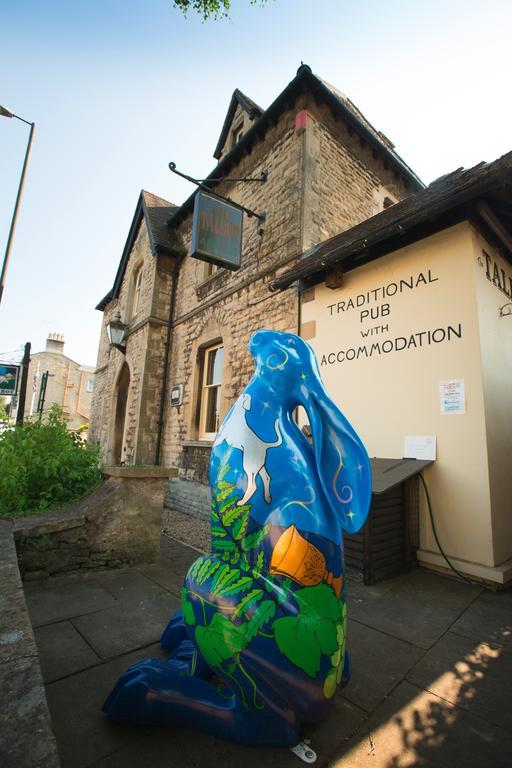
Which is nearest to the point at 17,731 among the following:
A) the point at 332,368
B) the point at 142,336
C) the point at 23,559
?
the point at 23,559

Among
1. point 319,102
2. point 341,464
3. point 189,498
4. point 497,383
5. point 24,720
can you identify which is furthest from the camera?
point 189,498

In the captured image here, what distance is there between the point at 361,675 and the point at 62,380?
108 feet

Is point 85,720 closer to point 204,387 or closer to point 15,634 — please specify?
point 15,634

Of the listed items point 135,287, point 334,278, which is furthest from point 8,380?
point 334,278

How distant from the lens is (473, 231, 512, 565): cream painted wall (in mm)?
3770

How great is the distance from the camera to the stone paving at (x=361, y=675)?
1.53 metres

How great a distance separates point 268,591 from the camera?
4.77ft

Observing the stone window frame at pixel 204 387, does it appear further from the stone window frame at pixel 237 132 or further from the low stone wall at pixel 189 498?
the stone window frame at pixel 237 132

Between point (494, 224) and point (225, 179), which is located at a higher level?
point (225, 179)

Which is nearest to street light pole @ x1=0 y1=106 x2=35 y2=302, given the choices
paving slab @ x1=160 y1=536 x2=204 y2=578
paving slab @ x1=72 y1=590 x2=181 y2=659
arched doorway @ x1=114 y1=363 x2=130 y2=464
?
arched doorway @ x1=114 y1=363 x2=130 y2=464

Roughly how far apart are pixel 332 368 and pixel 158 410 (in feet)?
20.0

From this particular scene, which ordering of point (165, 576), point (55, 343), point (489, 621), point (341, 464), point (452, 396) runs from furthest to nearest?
point (55, 343) → point (452, 396) → point (165, 576) → point (489, 621) → point (341, 464)

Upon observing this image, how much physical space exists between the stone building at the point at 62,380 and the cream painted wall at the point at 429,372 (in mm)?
27603

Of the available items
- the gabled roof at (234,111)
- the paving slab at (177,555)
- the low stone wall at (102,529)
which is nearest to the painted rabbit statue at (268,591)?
the low stone wall at (102,529)
